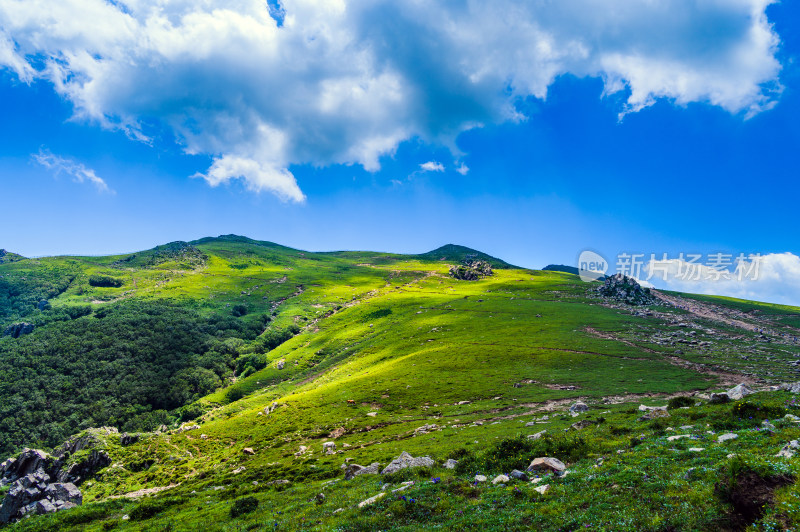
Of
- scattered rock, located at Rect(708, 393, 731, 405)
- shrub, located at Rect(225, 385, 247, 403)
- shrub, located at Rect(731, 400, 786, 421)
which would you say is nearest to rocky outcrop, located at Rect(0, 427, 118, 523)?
shrub, located at Rect(225, 385, 247, 403)

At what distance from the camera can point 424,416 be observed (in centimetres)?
5128

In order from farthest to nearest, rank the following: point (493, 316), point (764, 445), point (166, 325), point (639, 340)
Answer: point (166, 325), point (493, 316), point (639, 340), point (764, 445)

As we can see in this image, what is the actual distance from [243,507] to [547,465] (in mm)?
22016

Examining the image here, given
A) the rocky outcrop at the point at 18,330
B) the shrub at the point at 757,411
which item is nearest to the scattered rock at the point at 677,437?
the shrub at the point at 757,411

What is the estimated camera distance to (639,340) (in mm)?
81000

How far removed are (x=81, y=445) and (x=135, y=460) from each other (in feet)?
43.5

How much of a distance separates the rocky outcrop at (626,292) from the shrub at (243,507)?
154290 mm

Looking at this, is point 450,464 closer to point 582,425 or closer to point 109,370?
point 582,425

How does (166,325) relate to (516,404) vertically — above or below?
below

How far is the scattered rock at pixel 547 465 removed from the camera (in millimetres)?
18242

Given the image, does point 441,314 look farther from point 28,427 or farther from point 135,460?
point 28,427

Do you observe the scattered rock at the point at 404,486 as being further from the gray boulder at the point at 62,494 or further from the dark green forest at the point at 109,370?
the dark green forest at the point at 109,370

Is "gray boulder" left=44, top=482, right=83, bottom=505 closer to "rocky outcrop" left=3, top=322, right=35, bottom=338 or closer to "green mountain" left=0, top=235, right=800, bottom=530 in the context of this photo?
"green mountain" left=0, top=235, right=800, bottom=530

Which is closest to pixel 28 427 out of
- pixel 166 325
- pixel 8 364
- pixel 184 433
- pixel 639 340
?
pixel 8 364
